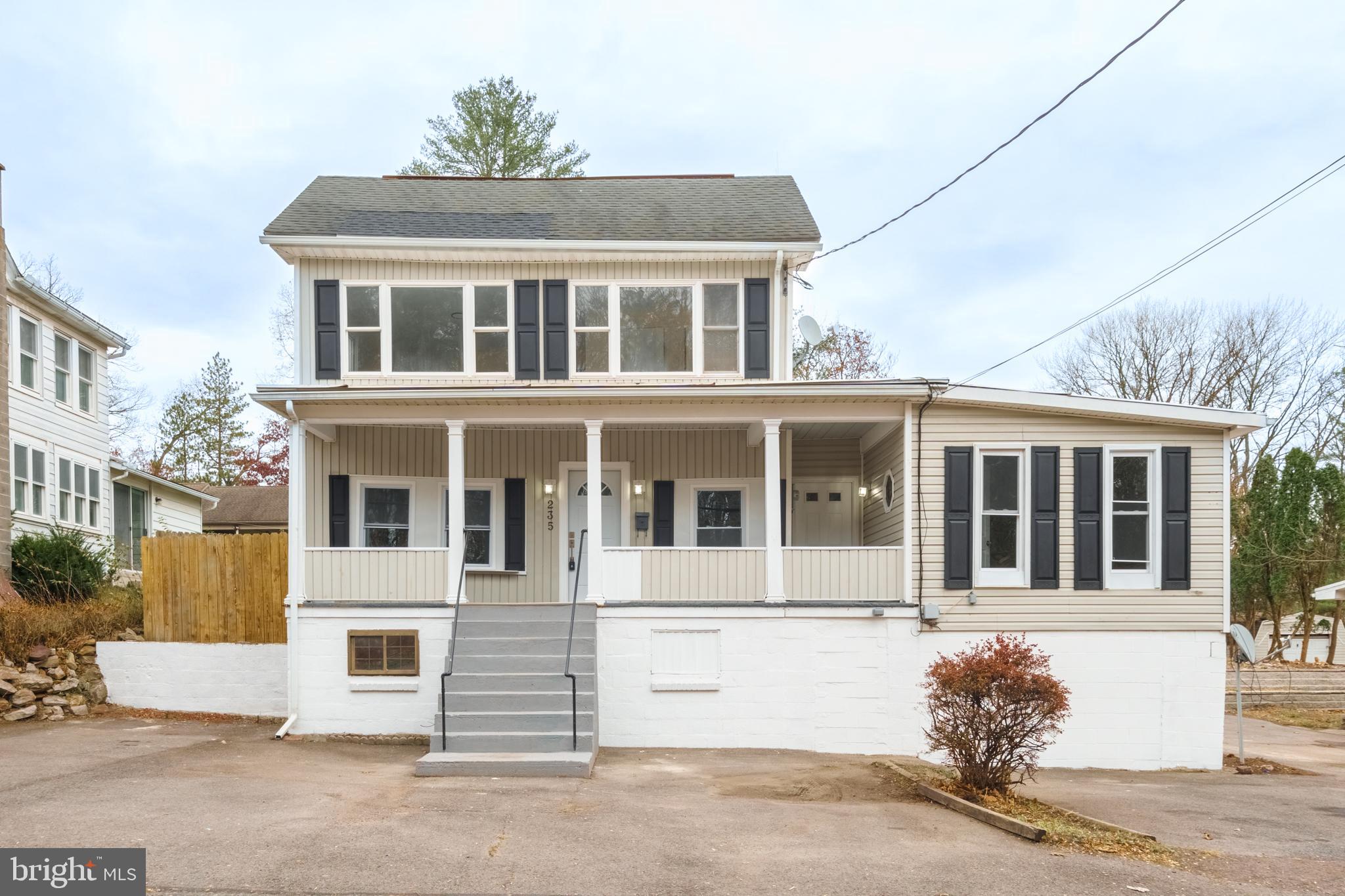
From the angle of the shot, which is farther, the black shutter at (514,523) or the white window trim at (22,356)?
the white window trim at (22,356)

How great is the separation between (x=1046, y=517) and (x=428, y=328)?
841cm

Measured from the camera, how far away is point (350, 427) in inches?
578

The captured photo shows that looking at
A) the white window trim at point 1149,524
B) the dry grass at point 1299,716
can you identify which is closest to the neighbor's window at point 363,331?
the white window trim at point 1149,524

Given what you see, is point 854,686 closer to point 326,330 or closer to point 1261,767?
point 1261,767

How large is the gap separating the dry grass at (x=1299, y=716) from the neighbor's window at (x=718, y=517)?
41.5 feet

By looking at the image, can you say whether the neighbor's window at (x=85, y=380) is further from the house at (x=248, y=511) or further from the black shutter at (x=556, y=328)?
the black shutter at (x=556, y=328)

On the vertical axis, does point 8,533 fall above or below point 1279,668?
above

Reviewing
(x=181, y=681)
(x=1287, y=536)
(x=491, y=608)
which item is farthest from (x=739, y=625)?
(x=1287, y=536)

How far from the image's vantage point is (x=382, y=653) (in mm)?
12891

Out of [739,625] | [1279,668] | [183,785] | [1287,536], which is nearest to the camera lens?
[183,785]

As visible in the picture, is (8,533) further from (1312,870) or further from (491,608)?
(1312,870)

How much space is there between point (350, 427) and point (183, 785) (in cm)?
640

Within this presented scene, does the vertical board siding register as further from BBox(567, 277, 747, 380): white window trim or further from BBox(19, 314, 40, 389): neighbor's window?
BBox(19, 314, 40, 389): neighbor's window

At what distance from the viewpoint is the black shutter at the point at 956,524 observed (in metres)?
12.8
